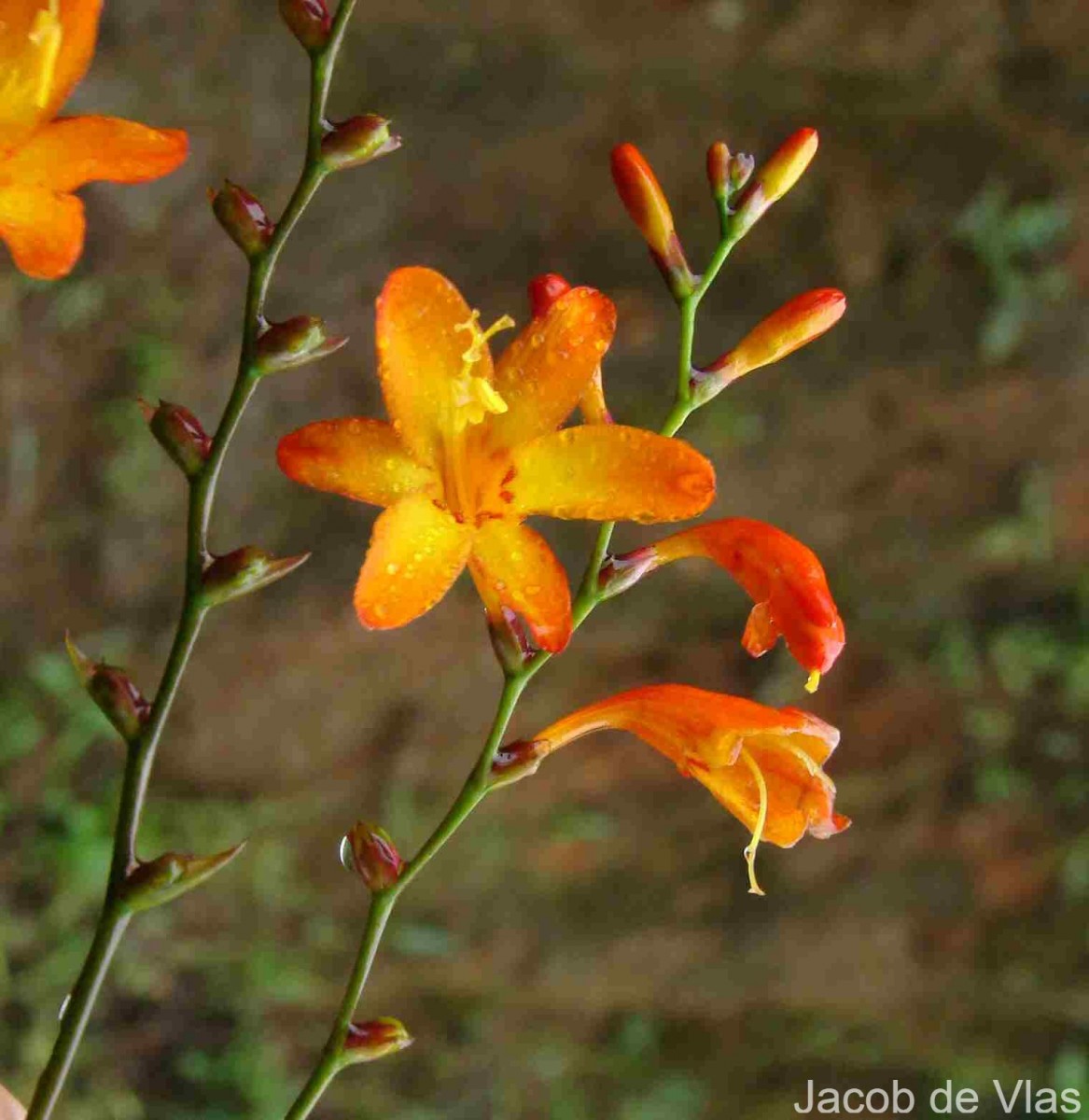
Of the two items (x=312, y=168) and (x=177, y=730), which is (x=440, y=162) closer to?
(x=177, y=730)

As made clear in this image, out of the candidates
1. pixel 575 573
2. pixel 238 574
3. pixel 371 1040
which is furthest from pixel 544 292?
pixel 575 573

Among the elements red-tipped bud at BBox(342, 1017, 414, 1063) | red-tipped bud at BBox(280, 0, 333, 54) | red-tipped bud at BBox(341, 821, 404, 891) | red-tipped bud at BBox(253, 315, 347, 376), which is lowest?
red-tipped bud at BBox(342, 1017, 414, 1063)

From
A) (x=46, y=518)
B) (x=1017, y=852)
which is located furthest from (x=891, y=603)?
(x=46, y=518)

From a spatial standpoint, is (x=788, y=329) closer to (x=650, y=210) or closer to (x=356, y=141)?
(x=650, y=210)

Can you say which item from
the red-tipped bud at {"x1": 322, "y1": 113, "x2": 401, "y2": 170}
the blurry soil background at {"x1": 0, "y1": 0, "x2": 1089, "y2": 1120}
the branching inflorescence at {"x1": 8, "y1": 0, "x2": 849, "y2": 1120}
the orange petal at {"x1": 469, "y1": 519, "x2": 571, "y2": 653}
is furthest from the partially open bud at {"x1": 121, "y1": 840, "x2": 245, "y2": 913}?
the blurry soil background at {"x1": 0, "y1": 0, "x2": 1089, "y2": 1120}

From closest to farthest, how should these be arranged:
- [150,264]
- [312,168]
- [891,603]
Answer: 1. [312,168]
2. [150,264]
3. [891,603]

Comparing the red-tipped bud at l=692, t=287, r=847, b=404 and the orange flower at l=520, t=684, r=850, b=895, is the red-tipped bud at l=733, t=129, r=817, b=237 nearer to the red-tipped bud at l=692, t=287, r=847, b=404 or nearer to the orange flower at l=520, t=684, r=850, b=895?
the red-tipped bud at l=692, t=287, r=847, b=404
